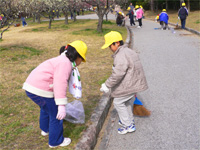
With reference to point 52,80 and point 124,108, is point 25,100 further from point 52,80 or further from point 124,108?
point 124,108

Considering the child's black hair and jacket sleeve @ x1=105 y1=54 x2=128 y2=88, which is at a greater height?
the child's black hair

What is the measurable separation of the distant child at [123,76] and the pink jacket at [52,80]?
2.29 ft

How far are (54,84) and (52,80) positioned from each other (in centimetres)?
12

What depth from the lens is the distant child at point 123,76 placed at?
9.72 feet

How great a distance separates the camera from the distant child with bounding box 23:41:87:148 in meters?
2.51

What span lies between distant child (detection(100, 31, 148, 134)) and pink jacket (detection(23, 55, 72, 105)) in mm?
698

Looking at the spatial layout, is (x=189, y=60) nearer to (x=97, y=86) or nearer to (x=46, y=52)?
(x=97, y=86)

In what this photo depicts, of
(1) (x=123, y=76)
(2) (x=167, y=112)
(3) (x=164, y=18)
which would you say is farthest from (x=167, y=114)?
(3) (x=164, y=18)

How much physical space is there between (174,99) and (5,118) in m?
3.20

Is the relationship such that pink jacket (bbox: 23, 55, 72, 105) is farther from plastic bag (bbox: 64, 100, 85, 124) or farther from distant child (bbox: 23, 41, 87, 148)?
plastic bag (bbox: 64, 100, 85, 124)

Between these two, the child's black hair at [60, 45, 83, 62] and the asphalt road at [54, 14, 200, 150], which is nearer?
the child's black hair at [60, 45, 83, 62]

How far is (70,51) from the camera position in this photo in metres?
2.61

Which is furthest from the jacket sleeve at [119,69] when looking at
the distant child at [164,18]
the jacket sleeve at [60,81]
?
the distant child at [164,18]

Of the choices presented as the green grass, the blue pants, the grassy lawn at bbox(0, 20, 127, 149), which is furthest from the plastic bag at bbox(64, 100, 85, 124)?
the green grass
